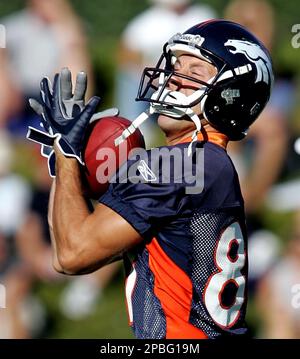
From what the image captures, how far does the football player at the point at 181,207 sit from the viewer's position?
3236 mm

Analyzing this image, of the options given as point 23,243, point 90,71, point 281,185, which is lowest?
point 23,243

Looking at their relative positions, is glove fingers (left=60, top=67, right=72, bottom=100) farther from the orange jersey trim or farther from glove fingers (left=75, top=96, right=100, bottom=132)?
the orange jersey trim

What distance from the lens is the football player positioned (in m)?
3.24

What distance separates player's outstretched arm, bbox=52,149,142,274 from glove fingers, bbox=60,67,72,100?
0.30m

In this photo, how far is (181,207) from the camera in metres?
3.24

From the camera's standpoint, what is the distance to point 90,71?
6.20 m

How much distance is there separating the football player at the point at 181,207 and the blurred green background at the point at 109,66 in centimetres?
261

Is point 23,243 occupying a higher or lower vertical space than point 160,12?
lower

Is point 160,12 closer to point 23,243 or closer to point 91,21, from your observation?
point 91,21

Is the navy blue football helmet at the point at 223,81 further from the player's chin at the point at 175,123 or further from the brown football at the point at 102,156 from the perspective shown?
the brown football at the point at 102,156

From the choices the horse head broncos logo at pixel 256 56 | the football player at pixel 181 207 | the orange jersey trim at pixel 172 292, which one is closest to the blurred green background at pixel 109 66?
the horse head broncos logo at pixel 256 56

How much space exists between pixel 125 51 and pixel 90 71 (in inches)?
11.1
